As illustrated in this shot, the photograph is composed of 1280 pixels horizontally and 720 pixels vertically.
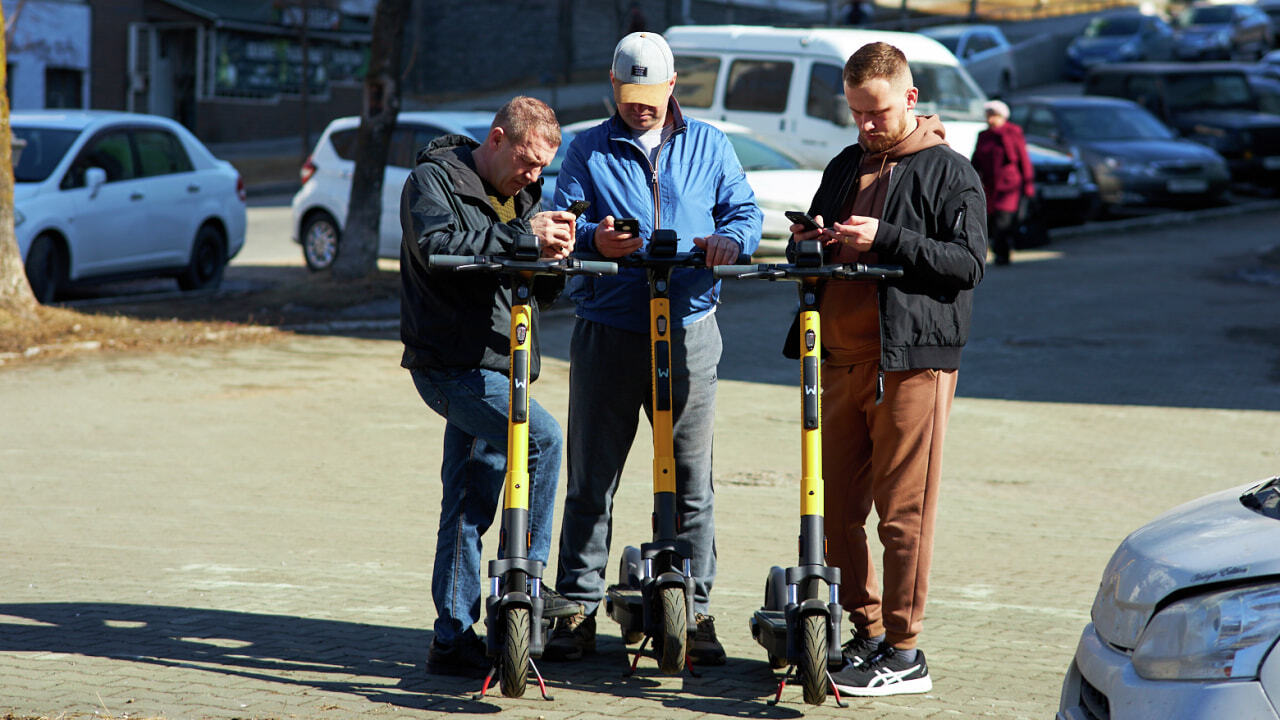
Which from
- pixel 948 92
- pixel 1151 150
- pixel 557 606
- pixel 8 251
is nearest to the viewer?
pixel 557 606

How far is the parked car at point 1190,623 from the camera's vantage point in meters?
3.10

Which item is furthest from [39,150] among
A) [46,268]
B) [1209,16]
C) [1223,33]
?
[1209,16]

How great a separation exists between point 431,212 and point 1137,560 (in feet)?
Answer: 7.50

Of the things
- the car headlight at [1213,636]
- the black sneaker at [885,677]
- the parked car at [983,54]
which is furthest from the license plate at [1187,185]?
the car headlight at [1213,636]

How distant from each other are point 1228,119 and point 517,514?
2411 cm

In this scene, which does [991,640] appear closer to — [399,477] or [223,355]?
[399,477]

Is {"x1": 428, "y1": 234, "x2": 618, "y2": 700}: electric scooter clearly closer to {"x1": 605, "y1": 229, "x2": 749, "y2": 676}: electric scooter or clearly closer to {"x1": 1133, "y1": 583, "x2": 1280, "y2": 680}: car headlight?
{"x1": 605, "y1": 229, "x2": 749, "y2": 676}: electric scooter

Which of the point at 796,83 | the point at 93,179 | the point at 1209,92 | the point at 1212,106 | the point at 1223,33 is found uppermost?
the point at 1223,33

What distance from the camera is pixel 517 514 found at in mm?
4531

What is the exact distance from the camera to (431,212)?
458 cm

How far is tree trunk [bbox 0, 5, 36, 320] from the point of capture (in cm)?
1192

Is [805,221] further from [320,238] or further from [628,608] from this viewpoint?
[320,238]

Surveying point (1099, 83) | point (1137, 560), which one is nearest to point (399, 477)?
point (1137, 560)

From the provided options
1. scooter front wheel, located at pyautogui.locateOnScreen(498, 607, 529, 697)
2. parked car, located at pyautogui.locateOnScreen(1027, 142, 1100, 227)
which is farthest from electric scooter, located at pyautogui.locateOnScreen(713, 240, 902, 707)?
parked car, located at pyautogui.locateOnScreen(1027, 142, 1100, 227)
